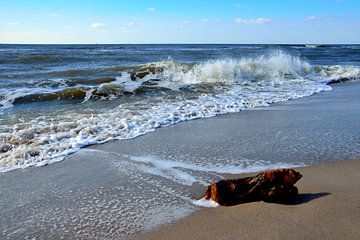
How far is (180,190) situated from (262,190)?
3.26 feet

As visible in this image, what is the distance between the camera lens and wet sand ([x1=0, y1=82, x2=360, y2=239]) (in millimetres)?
3500

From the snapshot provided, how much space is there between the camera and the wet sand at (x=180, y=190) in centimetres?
350

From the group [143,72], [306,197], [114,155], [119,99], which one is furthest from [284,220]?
[143,72]

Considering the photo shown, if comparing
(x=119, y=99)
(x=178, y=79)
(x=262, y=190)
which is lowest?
(x=119, y=99)

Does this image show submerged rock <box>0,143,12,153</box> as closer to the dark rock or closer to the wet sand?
the dark rock

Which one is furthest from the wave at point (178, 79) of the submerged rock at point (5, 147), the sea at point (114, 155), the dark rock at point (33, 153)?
the dark rock at point (33, 153)

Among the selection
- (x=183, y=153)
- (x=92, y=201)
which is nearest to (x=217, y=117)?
(x=183, y=153)

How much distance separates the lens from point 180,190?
4523 mm

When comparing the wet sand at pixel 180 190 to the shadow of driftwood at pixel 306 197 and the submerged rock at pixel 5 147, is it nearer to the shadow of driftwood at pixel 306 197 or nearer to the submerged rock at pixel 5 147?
the shadow of driftwood at pixel 306 197

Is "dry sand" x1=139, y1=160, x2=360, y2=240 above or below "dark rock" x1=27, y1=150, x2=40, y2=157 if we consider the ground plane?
above

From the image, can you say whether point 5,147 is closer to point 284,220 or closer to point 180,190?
point 180,190

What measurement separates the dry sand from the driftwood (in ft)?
0.26

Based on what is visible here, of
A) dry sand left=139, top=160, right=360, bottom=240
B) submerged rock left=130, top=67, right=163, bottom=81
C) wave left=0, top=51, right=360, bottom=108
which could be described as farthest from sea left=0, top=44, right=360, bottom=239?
submerged rock left=130, top=67, right=163, bottom=81

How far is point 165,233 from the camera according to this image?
349cm
